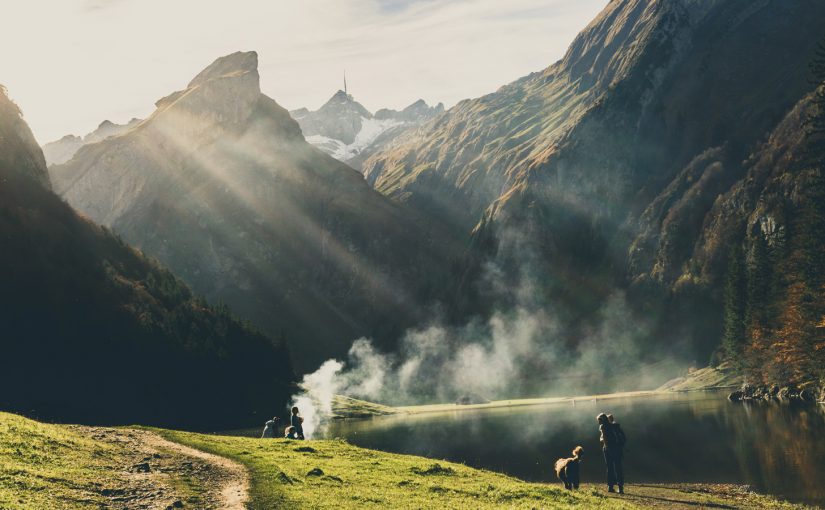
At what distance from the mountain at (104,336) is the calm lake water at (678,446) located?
41.9 metres

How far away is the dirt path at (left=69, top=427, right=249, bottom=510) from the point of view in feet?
96.1

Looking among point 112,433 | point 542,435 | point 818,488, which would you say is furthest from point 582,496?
point 542,435

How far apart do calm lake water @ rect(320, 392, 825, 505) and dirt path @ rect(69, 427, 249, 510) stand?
23.2 metres

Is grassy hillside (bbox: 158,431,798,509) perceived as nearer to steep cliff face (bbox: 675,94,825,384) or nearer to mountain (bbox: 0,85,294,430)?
mountain (bbox: 0,85,294,430)

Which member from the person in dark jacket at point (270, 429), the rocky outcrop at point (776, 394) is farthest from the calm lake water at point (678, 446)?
the person in dark jacket at point (270, 429)

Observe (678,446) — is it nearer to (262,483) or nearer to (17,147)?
(262,483)

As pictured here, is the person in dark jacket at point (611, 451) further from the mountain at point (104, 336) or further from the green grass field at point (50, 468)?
the mountain at point (104, 336)

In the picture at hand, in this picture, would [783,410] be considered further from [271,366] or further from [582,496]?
[271,366]

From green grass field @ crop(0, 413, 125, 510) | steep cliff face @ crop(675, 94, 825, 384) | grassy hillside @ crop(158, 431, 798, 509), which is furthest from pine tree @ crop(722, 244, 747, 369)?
green grass field @ crop(0, 413, 125, 510)

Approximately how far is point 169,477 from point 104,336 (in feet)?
336

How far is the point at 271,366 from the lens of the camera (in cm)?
16762

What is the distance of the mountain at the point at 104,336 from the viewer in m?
113

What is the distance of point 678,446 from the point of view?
62.3 meters

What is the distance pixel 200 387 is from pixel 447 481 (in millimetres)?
105933
